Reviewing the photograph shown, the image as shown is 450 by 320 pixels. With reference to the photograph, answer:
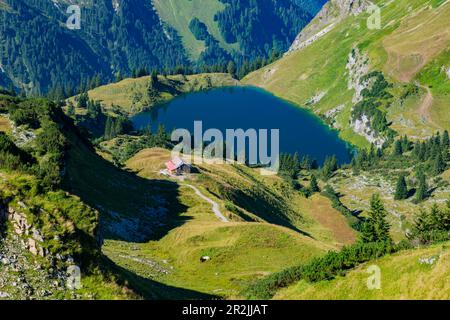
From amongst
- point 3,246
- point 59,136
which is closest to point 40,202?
point 3,246

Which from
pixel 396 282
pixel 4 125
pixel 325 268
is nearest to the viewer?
pixel 396 282

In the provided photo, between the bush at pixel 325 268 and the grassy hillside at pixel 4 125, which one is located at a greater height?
the grassy hillside at pixel 4 125

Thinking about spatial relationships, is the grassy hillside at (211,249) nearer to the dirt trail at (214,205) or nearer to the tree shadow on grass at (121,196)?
the dirt trail at (214,205)

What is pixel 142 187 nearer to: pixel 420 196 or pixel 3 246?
pixel 3 246

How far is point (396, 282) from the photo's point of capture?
38562mm

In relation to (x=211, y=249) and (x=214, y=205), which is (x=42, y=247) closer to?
(x=211, y=249)

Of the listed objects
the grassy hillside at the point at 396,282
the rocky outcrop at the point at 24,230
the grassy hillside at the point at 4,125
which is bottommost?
the grassy hillside at the point at 396,282

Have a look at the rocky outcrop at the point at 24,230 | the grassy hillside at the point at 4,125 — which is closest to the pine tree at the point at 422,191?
the grassy hillside at the point at 4,125

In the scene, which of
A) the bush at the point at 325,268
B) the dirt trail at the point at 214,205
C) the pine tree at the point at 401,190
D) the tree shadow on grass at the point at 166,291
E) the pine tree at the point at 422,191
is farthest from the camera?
the pine tree at the point at 401,190

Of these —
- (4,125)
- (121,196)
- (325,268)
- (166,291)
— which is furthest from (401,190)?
(325,268)

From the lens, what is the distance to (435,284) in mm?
36406

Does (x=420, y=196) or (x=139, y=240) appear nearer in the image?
(x=139, y=240)

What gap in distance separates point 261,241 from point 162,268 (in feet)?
59.2

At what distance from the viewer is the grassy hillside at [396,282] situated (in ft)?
120
